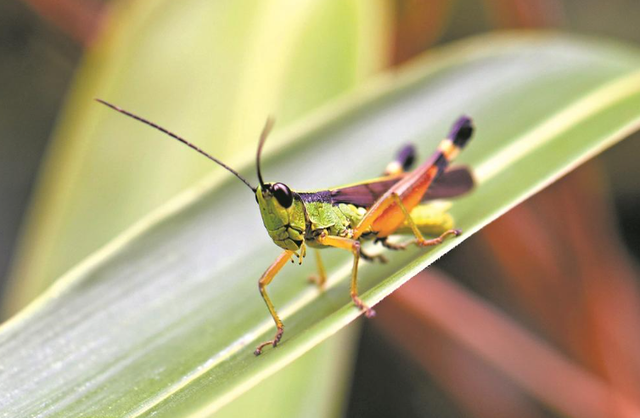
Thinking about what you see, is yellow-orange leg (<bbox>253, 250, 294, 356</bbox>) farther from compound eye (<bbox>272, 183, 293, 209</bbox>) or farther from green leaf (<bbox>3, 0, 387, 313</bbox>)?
green leaf (<bbox>3, 0, 387, 313</bbox>)

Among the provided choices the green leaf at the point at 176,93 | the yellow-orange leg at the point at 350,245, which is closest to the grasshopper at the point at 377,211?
the yellow-orange leg at the point at 350,245

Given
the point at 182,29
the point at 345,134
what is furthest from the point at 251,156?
the point at 182,29

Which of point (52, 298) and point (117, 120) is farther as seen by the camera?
point (117, 120)

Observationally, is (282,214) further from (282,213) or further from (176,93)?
(176,93)

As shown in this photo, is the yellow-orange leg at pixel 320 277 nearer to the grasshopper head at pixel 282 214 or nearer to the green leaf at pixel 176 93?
the grasshopper head at pixel 282 214

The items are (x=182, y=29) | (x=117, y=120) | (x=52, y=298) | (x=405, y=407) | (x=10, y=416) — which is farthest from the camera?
(x=405, y=407)

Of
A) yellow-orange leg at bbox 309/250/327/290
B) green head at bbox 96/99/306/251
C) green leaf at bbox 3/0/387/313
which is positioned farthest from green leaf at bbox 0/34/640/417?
green leaf at bbox 3/0/387/313

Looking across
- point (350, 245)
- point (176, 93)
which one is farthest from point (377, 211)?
point (176, 93)

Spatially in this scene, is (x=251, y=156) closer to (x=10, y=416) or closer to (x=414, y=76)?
(x=414, y=76)
